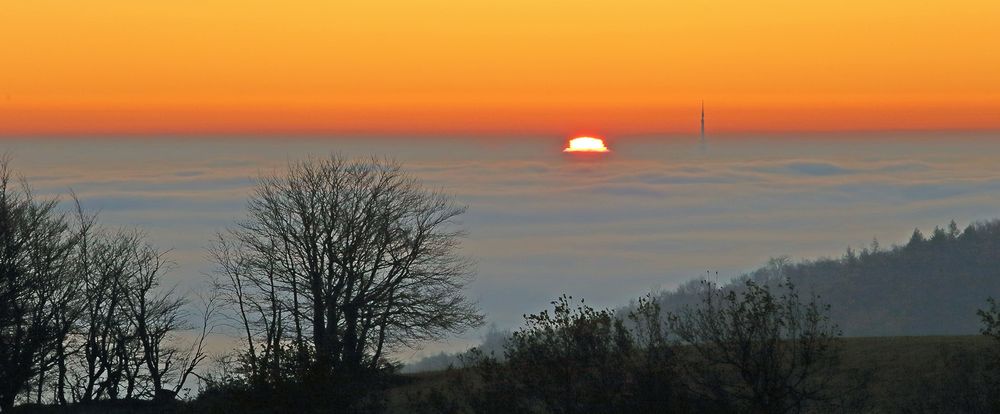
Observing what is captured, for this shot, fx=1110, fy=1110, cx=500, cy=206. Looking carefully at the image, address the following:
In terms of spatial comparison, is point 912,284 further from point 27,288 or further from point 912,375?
point 27,288

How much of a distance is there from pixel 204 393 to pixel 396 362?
9.67 m

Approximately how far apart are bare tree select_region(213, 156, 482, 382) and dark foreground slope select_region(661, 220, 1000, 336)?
9250 centimetres

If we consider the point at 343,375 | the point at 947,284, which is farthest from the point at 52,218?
the point at 947,284

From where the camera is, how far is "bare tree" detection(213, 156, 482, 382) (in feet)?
125

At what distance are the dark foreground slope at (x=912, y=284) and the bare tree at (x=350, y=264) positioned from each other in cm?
9250

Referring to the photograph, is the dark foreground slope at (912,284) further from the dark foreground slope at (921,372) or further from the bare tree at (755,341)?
the bare tree at (755,341)

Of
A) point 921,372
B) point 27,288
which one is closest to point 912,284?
point 921,372

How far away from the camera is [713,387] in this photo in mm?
18672

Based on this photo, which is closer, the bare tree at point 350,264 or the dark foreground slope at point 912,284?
the bare tree at point 350,264

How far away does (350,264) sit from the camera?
126 ft

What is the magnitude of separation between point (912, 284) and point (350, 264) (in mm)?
122412

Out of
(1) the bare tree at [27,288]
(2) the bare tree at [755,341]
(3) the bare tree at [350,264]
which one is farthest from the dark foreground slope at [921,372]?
(1) the bare tree at [27,288]

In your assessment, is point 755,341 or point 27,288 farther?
point 27,288

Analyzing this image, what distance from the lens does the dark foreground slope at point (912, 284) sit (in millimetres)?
131875
